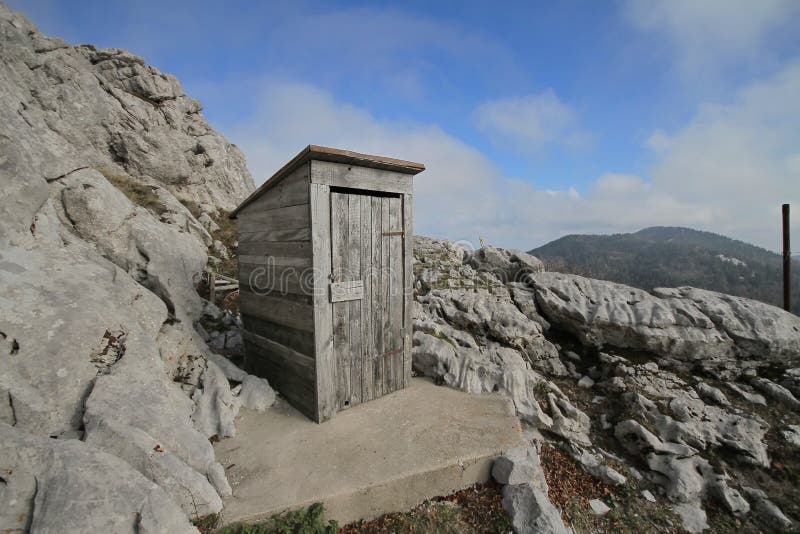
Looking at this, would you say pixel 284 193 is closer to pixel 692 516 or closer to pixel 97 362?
pixel 97 362

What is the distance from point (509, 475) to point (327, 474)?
7.05 ft

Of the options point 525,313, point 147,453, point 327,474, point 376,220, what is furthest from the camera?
point 525,313

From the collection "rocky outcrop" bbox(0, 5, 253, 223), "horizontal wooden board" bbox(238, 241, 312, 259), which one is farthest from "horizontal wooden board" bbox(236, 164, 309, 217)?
"rocky outcrop" bbox(0, 5, 253, 223)

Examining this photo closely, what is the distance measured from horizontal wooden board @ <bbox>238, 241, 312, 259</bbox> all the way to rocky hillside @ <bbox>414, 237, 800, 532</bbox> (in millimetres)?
3107

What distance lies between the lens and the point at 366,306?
15.8 ft

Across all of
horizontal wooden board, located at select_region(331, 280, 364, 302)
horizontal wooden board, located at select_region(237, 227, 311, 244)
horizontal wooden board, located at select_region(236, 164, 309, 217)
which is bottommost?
horizontal wooden board, located at select_region(331, 280, 364, 302)

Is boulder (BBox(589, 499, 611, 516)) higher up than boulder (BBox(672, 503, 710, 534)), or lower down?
Result: higher up

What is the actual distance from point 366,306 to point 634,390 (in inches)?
239

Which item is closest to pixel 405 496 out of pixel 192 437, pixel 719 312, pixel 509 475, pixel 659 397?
pixel 509 475

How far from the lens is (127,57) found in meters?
22.7

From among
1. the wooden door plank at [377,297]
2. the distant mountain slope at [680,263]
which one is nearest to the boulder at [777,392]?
the wooden door plank at [377,297]

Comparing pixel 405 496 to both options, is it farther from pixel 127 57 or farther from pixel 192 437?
pixel 127 57

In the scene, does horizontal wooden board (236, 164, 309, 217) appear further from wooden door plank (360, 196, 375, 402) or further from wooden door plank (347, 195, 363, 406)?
wooden door plank (360, 196, 375, 402)

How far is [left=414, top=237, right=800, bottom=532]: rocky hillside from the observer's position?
4.28m
